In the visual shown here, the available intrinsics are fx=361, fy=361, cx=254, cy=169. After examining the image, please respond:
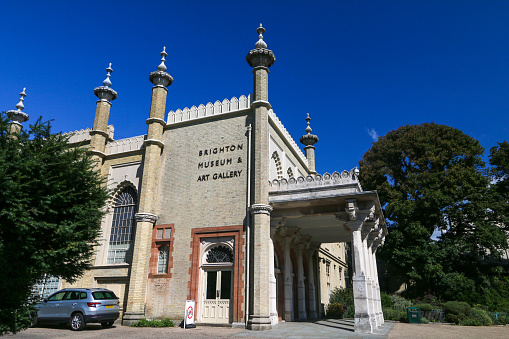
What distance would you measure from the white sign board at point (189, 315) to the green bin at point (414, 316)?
38.4 ft

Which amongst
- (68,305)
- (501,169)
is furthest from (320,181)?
(501,169)

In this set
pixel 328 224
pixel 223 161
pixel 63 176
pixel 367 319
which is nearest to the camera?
pixel 63 176

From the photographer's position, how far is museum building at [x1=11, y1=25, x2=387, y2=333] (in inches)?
597

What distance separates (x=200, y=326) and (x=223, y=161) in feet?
24.4

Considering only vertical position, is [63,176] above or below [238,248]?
above

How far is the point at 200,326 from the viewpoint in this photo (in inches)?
605

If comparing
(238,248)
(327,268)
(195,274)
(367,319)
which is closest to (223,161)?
(238,248)

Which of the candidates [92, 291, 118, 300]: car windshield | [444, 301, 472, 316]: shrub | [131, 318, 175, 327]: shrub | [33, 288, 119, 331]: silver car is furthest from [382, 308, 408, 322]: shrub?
[92, 291, 118, 300]: car windshield

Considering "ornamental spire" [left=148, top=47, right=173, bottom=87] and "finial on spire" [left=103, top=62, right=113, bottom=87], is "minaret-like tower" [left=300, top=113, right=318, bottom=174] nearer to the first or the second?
"ornamental spire" [left=148, top=47, right=173, bottom=87]

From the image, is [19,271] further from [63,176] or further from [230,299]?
[230,299]

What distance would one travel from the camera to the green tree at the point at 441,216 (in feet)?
80.4

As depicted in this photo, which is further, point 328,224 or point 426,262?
point 426,262

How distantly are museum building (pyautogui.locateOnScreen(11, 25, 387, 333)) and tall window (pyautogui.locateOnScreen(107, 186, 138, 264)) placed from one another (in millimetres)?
59

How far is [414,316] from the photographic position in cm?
1920
